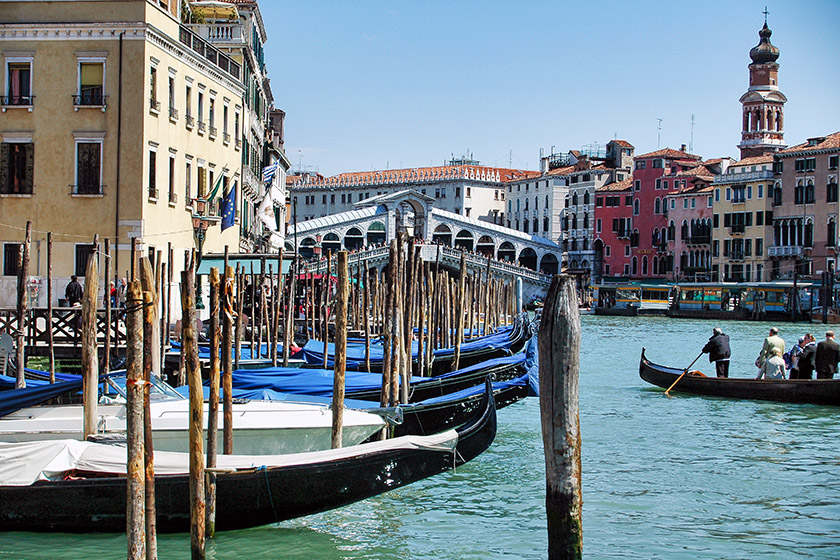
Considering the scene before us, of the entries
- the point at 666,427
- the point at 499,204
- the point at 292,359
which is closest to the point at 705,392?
the point at 666,427

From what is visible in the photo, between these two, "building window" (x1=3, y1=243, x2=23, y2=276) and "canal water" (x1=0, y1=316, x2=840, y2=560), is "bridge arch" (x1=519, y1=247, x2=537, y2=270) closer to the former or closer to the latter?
"building window" (x1=3, y1=243, x2=23, y2=276)

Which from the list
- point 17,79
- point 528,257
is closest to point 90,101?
point 17,79

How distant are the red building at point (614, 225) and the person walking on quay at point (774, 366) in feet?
127

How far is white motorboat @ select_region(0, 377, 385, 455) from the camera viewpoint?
708 centimetres

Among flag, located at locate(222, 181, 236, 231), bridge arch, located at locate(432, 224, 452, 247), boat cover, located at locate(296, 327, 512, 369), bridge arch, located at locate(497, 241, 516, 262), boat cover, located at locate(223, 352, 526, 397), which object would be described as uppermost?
bridge arch, located at locate(432, 224, 452, 247)

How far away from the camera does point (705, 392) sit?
14.1m

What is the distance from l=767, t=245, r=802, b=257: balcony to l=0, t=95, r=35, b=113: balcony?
3314cm

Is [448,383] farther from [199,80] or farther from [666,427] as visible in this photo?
[199,80]

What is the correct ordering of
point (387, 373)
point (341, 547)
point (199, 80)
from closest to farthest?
point (341, 547)
point (387, 373)
point (199, 80)

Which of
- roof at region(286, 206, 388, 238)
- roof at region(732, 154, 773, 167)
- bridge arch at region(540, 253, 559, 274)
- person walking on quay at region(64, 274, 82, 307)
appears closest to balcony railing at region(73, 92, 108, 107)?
person walking on quay at region(64, 274, 82, 307)

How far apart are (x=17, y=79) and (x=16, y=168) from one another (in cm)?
127

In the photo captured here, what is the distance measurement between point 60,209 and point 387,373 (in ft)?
28.2

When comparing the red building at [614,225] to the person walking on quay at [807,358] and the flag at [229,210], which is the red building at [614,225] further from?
the person walking on quay at [807,358]

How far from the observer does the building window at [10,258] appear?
15.6 metres
